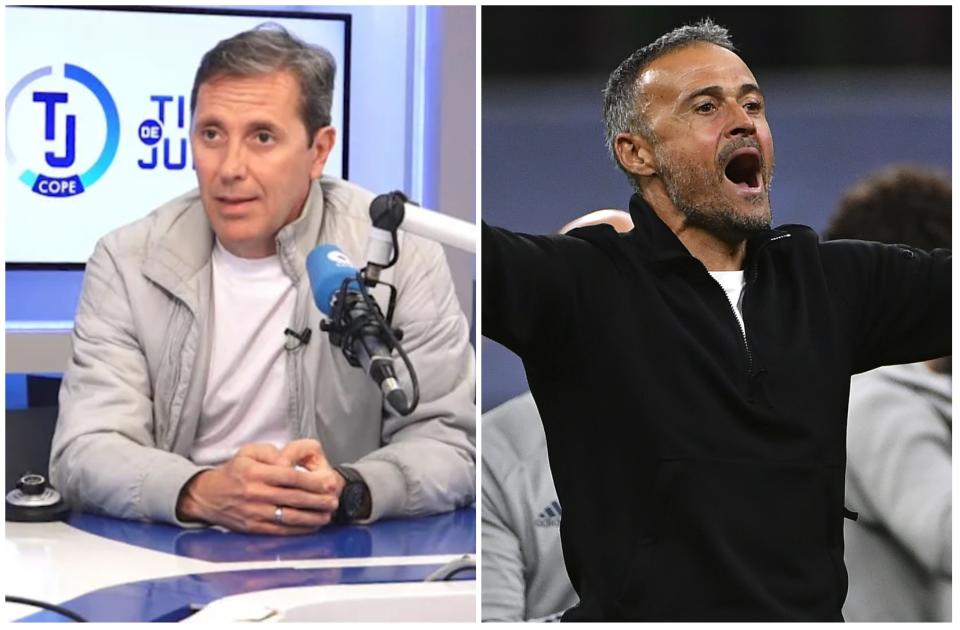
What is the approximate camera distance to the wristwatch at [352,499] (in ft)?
7.98

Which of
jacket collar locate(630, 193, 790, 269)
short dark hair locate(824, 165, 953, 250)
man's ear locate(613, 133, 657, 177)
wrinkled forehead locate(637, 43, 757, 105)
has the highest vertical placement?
wrinkled forehead locate(637, 43, 757, 105)

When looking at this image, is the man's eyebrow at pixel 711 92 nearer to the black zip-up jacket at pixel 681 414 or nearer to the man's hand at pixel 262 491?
the black zip-up jacket at pixel 681 414

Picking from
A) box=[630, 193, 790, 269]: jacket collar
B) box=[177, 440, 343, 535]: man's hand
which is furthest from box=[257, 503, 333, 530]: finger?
box=[630, 193, 790, 269]: jacket collar

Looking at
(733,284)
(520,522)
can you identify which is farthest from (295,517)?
(733,284)

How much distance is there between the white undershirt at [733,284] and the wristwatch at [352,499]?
0.77 meters

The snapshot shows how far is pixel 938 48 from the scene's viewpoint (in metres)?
2.44

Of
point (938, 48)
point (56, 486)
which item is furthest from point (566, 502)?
point (938, 48)

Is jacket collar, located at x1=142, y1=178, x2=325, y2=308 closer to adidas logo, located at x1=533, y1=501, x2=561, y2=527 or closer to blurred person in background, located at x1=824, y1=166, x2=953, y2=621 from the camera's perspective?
adidas logo, located at x1=533, y1=501, x2=561, y2=527

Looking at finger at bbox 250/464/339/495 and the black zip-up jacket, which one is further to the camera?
Answer: finger at bbox 250/464/339/495

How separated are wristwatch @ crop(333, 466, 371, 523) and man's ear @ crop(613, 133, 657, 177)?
0.78 m

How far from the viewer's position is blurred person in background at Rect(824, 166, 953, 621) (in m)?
2.44

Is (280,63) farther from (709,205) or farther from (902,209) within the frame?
(902,209)

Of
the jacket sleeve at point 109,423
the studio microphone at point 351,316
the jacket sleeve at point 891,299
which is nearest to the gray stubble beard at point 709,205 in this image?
the jacket sleeve at point 891,299

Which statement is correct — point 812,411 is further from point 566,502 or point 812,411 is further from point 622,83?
point 622,83
